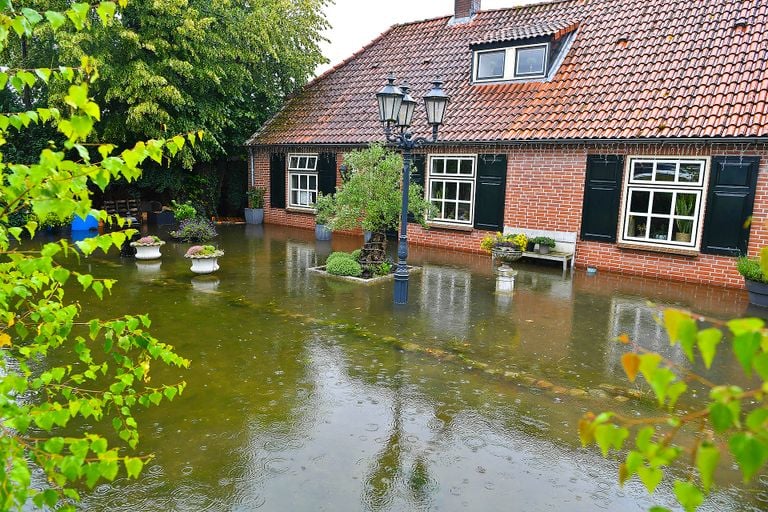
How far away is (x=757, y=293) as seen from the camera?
9680mm

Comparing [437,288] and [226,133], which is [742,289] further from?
[226,133]

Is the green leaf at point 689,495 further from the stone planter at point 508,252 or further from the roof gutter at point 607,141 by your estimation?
the stone planter at point 508,252

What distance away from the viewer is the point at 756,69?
36.8ft

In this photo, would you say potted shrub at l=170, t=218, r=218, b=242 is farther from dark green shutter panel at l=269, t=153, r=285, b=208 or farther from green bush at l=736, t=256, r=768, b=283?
green bush at l=736, t=256, r=768, b=283

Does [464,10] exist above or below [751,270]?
above

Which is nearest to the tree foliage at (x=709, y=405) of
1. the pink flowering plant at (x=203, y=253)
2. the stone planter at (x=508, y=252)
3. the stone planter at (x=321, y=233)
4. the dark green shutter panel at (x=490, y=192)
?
the pink flowering plant at (x=203, y=253)

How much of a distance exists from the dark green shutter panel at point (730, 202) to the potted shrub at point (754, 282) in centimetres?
109

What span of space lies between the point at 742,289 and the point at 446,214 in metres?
7.02

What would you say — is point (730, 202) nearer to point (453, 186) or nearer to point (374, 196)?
point (453, 186)

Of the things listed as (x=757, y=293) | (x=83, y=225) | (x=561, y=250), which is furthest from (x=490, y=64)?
(x=83, y=225)

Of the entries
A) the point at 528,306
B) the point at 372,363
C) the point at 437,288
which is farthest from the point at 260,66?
the point at 372,363

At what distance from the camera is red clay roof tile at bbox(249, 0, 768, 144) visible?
1126 centimetres

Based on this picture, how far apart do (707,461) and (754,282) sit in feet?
32.8

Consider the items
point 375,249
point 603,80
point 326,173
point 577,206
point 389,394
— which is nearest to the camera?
point 389,394
